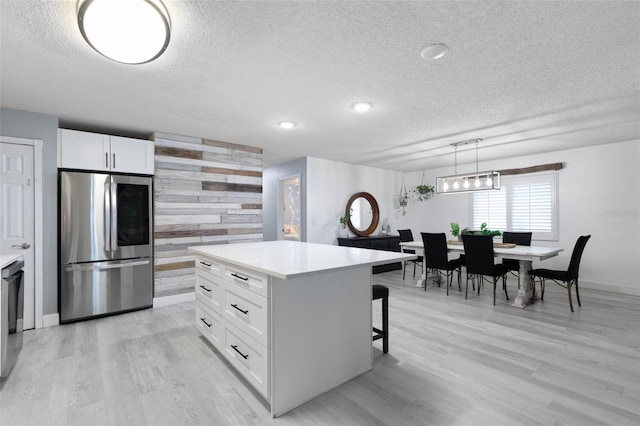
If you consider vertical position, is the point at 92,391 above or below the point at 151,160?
below

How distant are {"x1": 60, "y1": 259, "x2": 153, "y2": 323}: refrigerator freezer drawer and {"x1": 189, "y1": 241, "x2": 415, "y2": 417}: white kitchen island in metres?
2.01

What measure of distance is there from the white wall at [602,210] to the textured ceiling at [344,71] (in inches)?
31.1

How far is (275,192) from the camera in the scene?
668 cm

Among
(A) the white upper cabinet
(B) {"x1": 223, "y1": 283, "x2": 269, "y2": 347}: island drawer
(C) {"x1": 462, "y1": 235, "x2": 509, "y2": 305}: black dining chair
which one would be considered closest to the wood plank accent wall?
(A) the white upper cabinet

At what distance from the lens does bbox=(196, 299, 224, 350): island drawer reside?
2426 millimetres

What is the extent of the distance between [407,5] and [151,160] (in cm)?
362

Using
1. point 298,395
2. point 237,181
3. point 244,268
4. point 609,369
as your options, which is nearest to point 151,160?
point 237,181

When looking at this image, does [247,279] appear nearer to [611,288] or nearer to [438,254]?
[438,254]

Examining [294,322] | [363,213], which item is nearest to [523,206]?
[363,213]

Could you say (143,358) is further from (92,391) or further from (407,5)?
(407,5)

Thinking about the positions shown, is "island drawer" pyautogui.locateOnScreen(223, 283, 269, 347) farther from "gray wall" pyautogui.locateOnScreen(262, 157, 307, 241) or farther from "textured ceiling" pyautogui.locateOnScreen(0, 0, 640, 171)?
"gray wall" pyautogui.locateOnScreen(262, 157, 307, 241)

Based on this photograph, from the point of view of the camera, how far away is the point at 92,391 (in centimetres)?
204

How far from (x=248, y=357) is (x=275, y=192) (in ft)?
16.1

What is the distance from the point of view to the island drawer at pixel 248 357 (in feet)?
5.99
